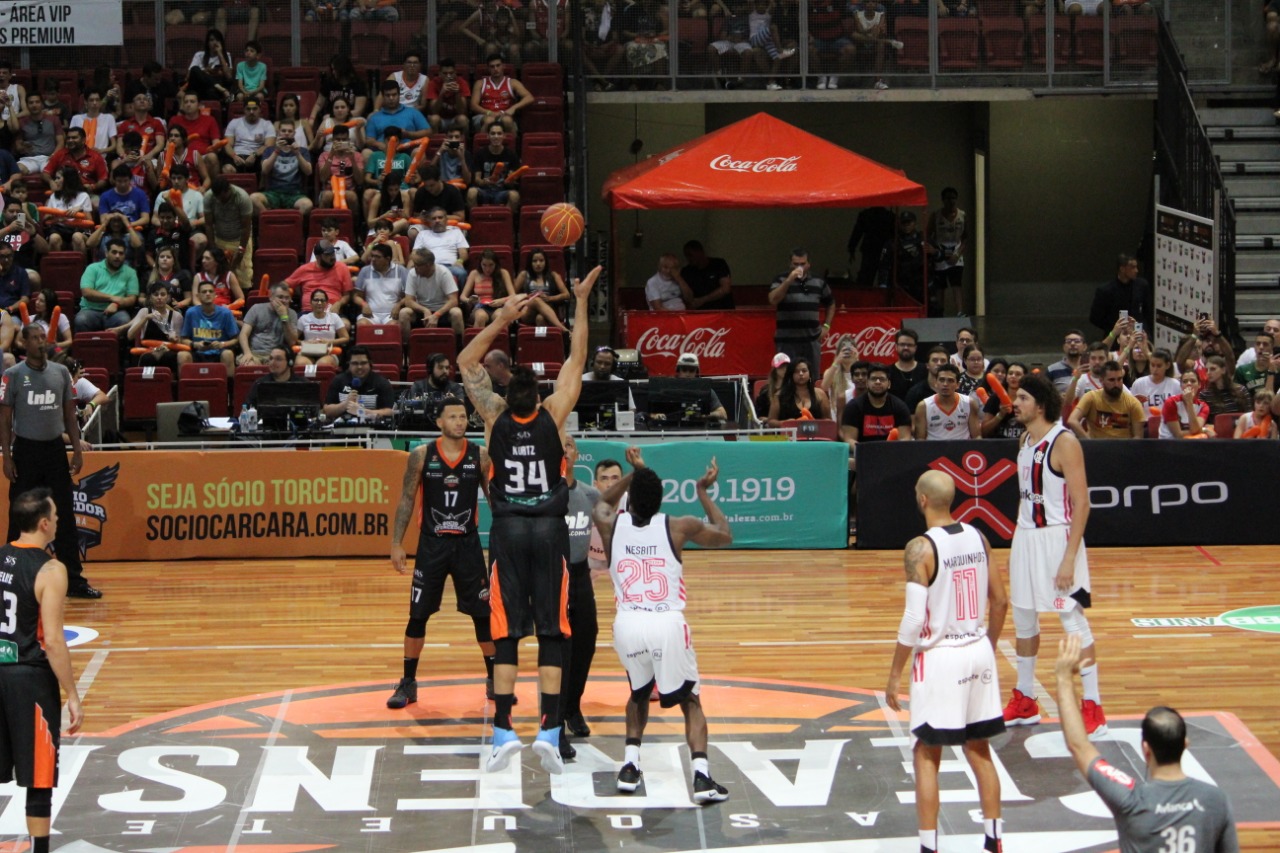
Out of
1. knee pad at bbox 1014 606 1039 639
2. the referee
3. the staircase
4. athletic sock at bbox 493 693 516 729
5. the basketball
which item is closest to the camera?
athletic sock at bbox 493 693 516 729

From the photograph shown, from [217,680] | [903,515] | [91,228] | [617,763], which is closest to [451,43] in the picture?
[91,228]

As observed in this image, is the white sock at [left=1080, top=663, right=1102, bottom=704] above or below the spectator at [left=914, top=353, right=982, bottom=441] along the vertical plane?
below

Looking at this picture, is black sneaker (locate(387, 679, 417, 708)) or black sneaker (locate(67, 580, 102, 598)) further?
black sneaker (locate(67, 580, 102, 598))

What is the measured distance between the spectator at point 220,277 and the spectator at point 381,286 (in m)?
1.31

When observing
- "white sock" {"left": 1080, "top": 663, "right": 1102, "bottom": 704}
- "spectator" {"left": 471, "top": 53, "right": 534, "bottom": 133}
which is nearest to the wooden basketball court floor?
"white sock" {"left": 1080, "top": 663, "right": 1102, "bottom": 704}

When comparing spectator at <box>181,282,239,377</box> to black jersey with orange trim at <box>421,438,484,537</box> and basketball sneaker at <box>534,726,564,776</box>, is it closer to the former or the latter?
black jersey with orange trim at <box>421,438,484,537</box>

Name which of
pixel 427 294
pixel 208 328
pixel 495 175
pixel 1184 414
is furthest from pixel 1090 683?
pixel 495 175

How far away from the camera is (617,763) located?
927 centimetres

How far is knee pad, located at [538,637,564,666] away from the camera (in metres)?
8.76

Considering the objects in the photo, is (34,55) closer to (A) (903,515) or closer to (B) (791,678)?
(A) (903,515)

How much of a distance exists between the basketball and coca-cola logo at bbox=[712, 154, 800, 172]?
3.02 metres

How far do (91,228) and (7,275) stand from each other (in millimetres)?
1827

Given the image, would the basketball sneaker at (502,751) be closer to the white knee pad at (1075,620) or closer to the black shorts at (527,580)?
the black shorts at (527,580)

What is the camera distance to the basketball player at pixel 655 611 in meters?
8.40
